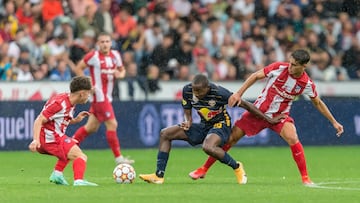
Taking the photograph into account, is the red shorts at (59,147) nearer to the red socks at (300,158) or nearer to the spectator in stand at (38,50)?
the red socks at (300,158)

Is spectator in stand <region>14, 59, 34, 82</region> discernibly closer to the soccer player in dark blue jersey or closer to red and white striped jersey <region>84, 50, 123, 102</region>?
red and white striped jersey <region>84, 50, 123, 102</region>

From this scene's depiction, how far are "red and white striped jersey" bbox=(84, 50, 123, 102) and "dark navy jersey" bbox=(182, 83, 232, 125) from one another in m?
4.54

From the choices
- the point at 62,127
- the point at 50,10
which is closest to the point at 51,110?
the point at 62,127

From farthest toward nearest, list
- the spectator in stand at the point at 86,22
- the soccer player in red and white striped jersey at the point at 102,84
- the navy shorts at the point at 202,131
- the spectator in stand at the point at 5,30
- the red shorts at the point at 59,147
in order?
the spectator in stand at the point at 86,22 → the spectator in stand at the point at 5,30 → the soccer player in red and white striped jersey at the point at 102,84 → the navy shorts at the point at 202,131 → the red shorts at the point at 59,147

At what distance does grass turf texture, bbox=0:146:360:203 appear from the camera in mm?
11430

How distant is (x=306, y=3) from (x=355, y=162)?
9188 mm

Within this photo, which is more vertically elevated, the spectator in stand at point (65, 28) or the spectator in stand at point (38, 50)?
the spectator in stand at point (65, 28)

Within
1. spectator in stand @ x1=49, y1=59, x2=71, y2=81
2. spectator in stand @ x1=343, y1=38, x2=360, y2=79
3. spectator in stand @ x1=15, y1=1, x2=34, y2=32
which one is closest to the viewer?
spectator in stand @ x1=49, y1=59, x2=71, y2=81

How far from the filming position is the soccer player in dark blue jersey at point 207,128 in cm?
1324

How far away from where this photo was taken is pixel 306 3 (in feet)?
88.7

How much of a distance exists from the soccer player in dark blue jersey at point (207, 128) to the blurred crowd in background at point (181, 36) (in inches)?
343

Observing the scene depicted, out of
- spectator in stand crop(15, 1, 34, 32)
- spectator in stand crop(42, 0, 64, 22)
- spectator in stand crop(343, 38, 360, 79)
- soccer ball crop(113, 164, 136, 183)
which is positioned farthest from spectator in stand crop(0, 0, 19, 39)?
soccer ball crop(113, 164, 136, 183)

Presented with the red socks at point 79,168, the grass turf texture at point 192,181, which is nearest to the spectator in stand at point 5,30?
the grass turf texture at point 192,181

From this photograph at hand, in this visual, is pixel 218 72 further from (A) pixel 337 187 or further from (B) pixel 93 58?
(A) pixel 337 187
